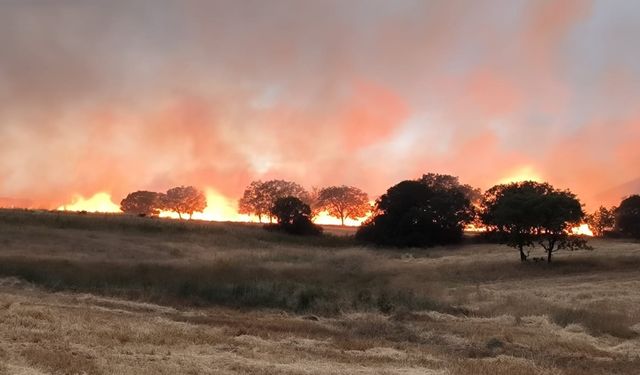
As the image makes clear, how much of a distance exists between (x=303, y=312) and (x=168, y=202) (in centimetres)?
13740

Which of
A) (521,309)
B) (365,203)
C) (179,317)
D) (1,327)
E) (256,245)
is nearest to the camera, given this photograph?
(1,327)

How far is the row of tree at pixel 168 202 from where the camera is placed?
162 m

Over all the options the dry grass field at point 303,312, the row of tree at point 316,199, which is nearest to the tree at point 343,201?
Result: the row of tree at point 316,199

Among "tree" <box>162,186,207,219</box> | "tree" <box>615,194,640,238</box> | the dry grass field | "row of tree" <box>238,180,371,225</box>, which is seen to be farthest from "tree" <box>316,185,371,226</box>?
the dry grass field

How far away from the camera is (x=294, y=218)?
103188 millimetres

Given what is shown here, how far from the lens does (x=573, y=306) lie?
31016mm

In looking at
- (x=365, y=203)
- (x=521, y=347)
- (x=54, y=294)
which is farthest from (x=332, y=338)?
(x=365, y=203)

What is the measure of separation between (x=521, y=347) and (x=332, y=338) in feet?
21.3

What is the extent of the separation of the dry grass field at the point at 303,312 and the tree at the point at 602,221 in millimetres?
57213

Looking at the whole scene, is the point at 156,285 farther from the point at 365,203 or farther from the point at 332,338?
the point at 365,203

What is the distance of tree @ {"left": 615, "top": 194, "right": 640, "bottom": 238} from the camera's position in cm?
9812

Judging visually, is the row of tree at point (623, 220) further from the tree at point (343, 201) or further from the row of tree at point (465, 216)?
the tree at point (343, 201)

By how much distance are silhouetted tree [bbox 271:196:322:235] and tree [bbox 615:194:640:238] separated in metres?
52.8

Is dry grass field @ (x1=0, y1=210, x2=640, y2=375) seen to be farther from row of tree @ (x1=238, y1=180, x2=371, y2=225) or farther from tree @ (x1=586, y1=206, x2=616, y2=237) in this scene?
row of tree @ (x1=238, y1=180, x2=371, y2=225)
